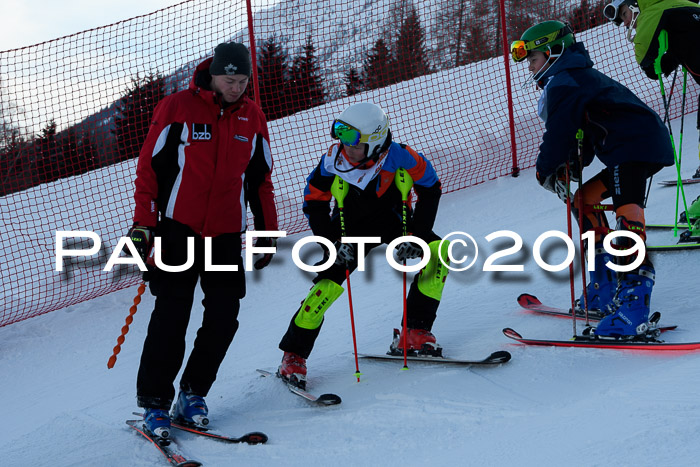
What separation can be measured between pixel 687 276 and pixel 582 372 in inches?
72.9

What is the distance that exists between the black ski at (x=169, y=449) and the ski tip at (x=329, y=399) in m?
0.76

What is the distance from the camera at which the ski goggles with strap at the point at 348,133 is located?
371cm

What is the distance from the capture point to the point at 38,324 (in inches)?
246

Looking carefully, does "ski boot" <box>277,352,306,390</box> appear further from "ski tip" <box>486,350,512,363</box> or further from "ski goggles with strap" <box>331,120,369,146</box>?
"ski goggles with strap" <box>331,120,369,146</box>

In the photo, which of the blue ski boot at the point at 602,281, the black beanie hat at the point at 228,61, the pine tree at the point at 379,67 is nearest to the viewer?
the black beanie hat at the point at 228,61

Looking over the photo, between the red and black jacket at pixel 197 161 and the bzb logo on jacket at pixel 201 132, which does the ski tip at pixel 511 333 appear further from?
the bzb logo on jacket at pixel 201 132

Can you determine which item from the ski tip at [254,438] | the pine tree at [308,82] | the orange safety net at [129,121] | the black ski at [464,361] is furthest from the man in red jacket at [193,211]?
the pine tree at [308,82]

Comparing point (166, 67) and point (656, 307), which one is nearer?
point (656, 307)

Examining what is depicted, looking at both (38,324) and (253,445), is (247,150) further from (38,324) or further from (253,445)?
(38,324)

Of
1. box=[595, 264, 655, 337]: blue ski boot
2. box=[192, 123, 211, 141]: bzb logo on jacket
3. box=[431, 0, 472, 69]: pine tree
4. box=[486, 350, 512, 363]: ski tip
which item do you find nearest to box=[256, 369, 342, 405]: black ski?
box=[486, 350, 512, 363]: ski tip

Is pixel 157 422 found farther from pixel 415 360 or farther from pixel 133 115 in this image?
pixel 133 115

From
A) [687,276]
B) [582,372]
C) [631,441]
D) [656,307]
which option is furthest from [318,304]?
[687,276]

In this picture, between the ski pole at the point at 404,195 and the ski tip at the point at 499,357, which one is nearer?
the ski tip at the point at 499,357

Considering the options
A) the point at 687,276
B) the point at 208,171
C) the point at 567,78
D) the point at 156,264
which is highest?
the point at 567,78
